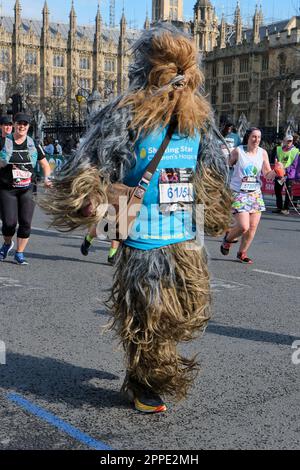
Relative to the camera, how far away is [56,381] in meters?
3.95

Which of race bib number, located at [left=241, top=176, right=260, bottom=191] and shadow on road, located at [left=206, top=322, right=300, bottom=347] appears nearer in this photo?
shadow on road, located at [left=206, top=322, right=300, bottom=347]

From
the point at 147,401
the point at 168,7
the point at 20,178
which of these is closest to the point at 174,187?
the point at 147,401

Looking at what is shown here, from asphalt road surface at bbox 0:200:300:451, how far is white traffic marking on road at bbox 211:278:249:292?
0.04ft

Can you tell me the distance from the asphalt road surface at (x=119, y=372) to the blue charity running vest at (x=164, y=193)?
615mm

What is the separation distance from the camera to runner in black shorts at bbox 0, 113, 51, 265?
7.77 m

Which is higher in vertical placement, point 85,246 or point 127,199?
point 127,199

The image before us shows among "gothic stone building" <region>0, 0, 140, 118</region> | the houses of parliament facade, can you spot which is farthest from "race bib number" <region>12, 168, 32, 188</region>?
"gothic stone building" <region>0, 0, 140, 118</region>

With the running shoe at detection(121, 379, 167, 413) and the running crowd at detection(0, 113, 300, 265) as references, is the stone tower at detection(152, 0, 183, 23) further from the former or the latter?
the running shoe at detection(121, 379, 167, 413)

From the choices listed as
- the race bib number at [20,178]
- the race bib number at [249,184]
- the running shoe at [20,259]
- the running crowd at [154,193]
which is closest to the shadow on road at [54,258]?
the running shoe at [20,259]

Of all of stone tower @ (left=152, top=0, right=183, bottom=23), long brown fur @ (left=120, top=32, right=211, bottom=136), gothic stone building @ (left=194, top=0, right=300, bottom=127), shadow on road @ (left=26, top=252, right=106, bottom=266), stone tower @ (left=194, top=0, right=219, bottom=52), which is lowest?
shadow on road @ (left=26, top=252, right=106, bottom=266)

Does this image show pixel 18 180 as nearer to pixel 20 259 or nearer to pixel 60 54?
pixel 20 259

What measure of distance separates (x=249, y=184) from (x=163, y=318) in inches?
201

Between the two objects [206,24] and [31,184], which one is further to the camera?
[206,24]

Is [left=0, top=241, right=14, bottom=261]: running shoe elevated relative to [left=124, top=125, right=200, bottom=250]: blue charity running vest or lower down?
lower down
